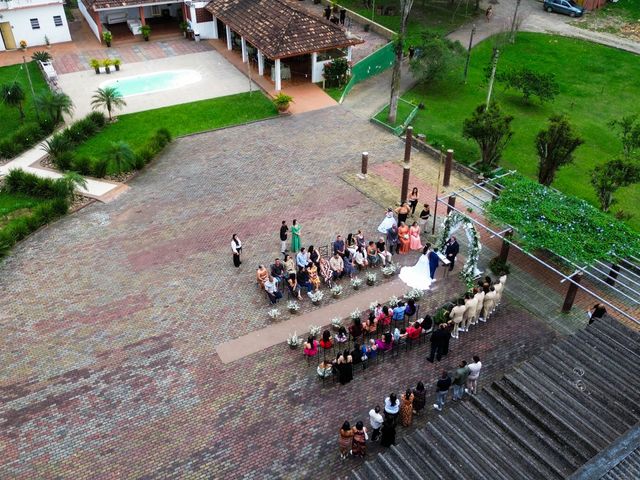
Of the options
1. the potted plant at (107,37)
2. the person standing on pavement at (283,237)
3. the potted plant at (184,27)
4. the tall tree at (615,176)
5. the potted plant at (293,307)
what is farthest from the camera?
the potted plant at (184,27)

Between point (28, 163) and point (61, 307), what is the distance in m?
10.9

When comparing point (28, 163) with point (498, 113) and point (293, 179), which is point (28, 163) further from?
point (498, 113)

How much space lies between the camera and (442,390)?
15.1 meters

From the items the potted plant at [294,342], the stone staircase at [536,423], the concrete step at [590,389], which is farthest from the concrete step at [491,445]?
the potted plant at [294,342]

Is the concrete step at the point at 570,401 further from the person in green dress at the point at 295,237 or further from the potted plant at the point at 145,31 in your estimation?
the potted plant at the point at 145,31

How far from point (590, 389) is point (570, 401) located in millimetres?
721

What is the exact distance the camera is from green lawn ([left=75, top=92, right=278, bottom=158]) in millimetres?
28453

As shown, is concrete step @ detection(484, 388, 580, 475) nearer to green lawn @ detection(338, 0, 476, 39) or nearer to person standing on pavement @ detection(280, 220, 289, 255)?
person standing on pavement @ detection(280, 220, 289, 255)

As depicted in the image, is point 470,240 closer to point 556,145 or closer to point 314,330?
point 314,330

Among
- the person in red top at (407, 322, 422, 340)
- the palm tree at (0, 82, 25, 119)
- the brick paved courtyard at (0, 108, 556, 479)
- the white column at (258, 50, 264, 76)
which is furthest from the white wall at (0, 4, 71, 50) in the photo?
the person in red top at (407, 322, 422, 340)

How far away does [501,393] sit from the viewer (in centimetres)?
1473

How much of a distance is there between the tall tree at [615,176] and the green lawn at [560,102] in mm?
3082

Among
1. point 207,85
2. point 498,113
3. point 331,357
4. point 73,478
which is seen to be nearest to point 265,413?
point 331,357

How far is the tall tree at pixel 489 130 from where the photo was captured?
81.8ft
